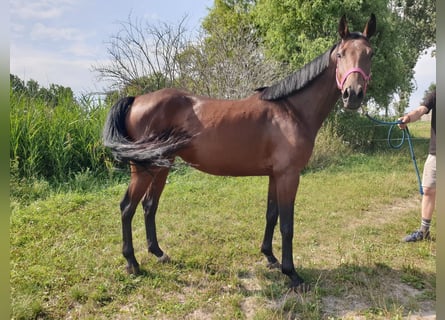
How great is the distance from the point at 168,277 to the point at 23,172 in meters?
4.30

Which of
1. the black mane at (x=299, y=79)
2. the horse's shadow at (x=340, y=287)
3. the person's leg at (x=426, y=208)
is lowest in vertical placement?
the horse's shadow at (x=340, y=287)

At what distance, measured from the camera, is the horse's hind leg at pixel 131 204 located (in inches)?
114

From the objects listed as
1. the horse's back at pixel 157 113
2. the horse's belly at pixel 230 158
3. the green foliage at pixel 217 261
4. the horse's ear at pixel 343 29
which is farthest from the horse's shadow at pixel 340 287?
the horse's ear at pixel 343 29

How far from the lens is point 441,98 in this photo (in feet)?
2.60

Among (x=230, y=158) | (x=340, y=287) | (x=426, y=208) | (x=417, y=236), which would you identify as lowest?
(x=340, y=287)

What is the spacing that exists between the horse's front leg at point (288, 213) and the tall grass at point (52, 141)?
4.60m

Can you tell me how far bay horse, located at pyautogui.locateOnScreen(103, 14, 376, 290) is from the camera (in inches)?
106

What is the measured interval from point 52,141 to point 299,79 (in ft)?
17.2

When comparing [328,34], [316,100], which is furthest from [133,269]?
[328,34]

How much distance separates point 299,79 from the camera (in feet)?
9.17

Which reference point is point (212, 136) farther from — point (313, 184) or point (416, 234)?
point (313, 184)

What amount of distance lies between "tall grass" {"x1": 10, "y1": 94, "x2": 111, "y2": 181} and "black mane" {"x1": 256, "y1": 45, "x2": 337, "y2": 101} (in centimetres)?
453

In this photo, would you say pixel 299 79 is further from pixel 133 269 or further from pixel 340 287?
pixel 133 269

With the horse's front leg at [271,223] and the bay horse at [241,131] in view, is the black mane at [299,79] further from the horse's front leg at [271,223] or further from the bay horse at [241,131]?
the horse's front leg at [271,223]
